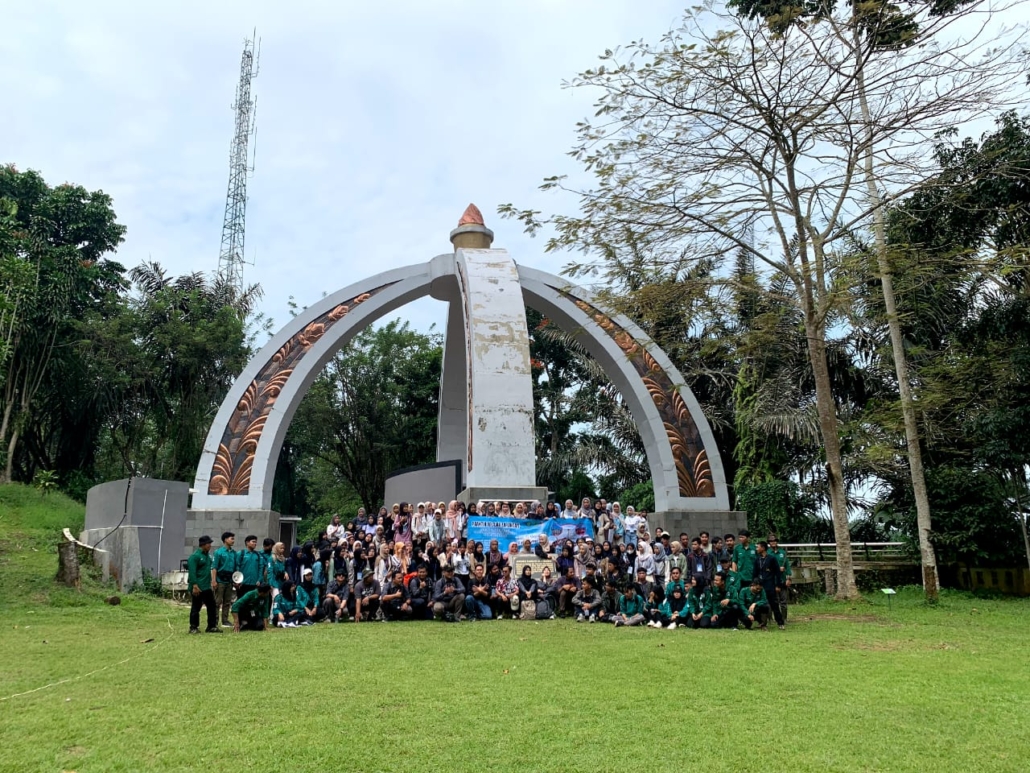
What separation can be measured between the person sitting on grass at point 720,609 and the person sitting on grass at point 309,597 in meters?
4.68

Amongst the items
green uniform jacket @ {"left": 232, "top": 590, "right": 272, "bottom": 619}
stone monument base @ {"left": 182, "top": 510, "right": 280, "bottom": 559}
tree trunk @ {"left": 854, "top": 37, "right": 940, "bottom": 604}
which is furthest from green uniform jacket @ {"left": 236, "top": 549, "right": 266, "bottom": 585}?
tree trunk @ {"left": 854, "top": 37, "right": 940, "bottom": 604}

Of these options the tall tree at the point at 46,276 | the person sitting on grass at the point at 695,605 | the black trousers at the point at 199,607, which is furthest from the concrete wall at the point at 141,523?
the tall tree at the point at 46,276

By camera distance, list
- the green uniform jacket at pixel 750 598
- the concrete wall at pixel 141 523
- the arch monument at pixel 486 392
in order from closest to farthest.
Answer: the green uniform jacket at pixel 750 598
the concrete wall at pixel 141 523
the arch monument at pixel 486 392

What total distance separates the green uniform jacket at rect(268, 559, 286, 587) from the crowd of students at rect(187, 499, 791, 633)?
0.6 inches

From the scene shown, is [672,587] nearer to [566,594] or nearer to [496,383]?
[566,594]

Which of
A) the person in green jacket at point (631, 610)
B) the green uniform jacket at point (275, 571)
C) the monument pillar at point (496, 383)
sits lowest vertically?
the person in green jacket at point (631, 610)

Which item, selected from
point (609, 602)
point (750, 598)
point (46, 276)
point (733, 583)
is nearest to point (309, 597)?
point (609, 602)

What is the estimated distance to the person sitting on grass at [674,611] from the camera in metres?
9.26

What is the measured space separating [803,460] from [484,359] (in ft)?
32.5

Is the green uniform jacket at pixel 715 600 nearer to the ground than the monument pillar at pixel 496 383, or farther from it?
nearer to the ground

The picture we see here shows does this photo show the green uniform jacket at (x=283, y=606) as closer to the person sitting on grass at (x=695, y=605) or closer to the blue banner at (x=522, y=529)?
the blue banner at (x=522, y=529)

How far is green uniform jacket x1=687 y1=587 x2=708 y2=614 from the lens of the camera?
9.23 meters

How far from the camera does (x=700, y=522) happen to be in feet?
49.9

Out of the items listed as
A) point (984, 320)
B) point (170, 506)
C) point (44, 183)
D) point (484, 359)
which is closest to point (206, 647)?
point (170, 506)
